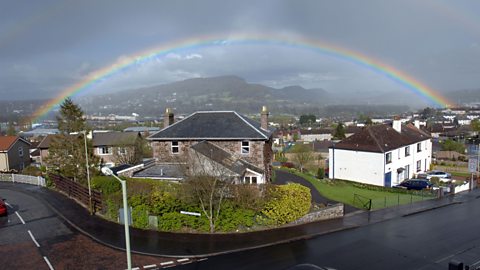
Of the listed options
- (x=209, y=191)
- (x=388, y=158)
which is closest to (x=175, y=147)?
(x=209, y=191)

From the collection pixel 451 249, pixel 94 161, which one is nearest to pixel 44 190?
pixel 94 161

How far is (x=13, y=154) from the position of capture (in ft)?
181

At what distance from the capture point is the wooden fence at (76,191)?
25719mm

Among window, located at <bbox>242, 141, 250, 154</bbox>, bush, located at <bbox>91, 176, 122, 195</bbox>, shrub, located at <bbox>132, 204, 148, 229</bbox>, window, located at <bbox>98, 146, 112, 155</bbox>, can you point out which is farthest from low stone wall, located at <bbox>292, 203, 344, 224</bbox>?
window, located at <bbox>98, 146, 112, 155</bbox>

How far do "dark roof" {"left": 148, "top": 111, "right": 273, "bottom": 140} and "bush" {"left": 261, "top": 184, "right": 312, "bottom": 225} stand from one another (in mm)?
9257

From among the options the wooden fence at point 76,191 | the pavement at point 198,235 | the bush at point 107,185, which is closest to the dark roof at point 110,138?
the wooden fence at point 76,191

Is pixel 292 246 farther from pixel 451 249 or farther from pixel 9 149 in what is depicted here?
pixel 9 149

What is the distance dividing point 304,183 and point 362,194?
6277 millimetres

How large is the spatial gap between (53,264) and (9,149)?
148 ft

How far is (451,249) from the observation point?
61.1 feet

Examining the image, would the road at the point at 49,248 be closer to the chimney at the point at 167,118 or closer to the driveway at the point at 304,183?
the chimney at the point at 167,118

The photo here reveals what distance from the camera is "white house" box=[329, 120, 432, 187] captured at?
4197 centimetres

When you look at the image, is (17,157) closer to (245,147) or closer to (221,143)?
(221,143)

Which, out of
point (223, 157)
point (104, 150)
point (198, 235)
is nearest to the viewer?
point (198, 235)
